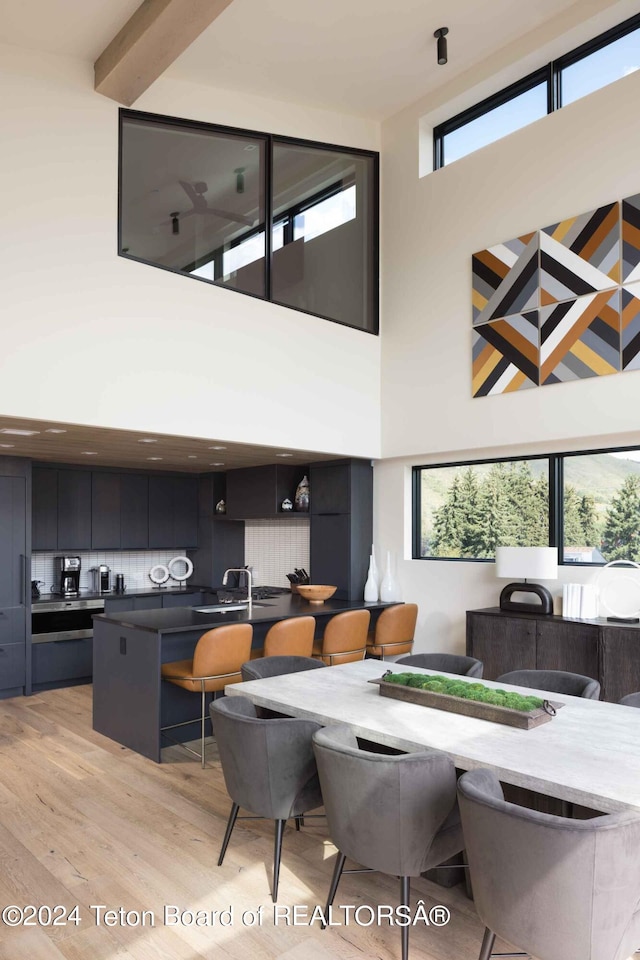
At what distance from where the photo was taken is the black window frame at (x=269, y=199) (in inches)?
188

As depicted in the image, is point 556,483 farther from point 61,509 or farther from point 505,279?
point 61,509

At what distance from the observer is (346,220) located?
6.19 metres

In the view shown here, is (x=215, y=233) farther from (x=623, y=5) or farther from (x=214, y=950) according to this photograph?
(x=214, y=950)

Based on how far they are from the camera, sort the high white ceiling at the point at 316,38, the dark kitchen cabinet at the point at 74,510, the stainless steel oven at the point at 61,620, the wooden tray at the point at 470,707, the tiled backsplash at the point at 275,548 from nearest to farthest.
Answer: the wooden tray at the point at 470,707 < the high white ceiling at the point at 316,38 < the stainless steel oven at the point at 61,620 < the dark kitchen cabinet at the point at 74,510 < the tiled backsplash at the point at 275,548

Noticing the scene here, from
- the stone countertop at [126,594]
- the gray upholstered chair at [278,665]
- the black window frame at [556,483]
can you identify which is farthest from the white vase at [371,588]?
the gray upholstered chair at [278,665]

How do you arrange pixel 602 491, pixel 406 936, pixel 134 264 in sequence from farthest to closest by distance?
pixel 602 491, pixel 134 264, pixel 406 936

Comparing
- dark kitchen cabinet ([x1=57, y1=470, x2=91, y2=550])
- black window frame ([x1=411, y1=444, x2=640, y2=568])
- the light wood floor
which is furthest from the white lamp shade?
dark kitchen cabinet ([x1=57, y1=470, x2=91, y2=550])

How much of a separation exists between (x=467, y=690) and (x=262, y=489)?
14.4 feet

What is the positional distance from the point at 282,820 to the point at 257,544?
205 inches

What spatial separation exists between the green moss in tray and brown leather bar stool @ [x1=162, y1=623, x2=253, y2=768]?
4.51ft

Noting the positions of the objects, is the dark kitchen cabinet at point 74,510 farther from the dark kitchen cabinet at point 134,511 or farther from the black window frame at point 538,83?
the black window frame at point 538,83

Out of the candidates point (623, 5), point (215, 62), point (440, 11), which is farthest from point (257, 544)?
point (623, 5)

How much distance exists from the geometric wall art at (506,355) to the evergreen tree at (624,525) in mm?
1005

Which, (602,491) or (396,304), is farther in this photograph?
(396,304)
